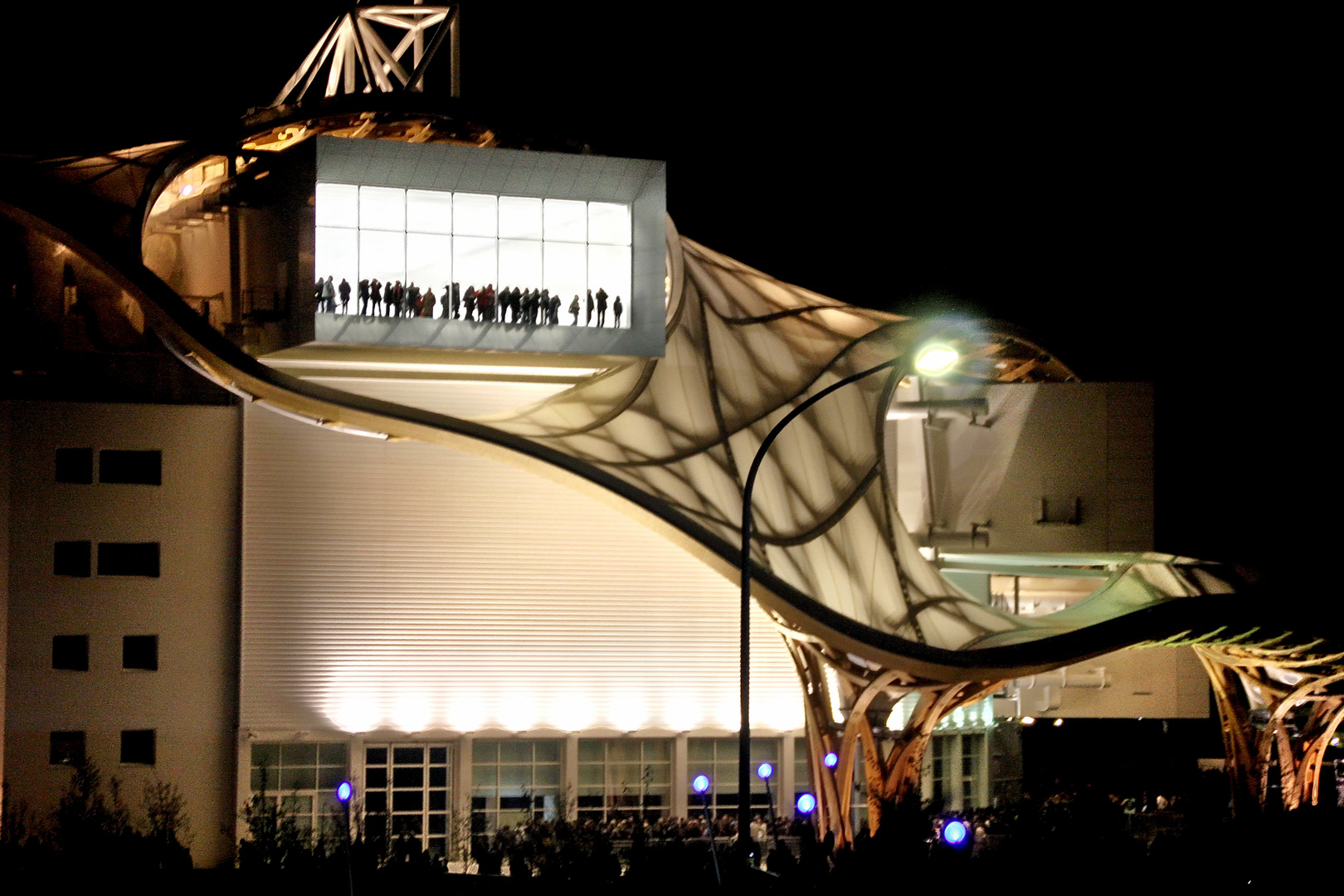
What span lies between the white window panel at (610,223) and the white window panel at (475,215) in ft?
7.09

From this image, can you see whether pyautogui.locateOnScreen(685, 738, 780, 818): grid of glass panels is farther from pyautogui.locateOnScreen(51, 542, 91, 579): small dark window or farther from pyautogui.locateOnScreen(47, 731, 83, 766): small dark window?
pyautogui.locateOnScreen(51, 542, 91, 579): small dark window

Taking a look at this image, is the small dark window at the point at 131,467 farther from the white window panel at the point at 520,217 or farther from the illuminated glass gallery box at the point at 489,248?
the white window panel at the point at 520,217

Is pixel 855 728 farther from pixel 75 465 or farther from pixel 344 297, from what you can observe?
pixel 75 465

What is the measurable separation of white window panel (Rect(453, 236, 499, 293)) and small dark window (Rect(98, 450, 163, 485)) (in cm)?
889

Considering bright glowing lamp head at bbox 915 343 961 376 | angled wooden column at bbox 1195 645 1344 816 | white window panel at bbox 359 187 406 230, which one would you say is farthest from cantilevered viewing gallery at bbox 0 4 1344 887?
bright glowing lamp head at bbox 915 343 961 376

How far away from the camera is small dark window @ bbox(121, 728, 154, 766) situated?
37000mm

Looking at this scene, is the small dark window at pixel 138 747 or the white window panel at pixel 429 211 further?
the small dark window at pixel 138 747

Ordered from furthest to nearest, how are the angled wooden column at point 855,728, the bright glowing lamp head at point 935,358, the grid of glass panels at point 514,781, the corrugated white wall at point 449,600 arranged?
the grid of glass panels at point 514,781 < the corrugated white wall at point 449,600 < the angled wooden column at point 855,728 < the bright glowing lamp head at point 935,358

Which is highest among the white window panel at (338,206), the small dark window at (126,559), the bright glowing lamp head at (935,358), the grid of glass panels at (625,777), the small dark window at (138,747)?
the white window panel at (338,206)

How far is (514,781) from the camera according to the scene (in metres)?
40.1

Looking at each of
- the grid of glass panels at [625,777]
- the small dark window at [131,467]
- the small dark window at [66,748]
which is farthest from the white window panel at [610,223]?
the small dark window at [66,748]

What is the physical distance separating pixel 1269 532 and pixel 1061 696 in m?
10.7

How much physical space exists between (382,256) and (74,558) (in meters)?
10.4

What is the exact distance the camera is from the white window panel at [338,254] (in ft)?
110
